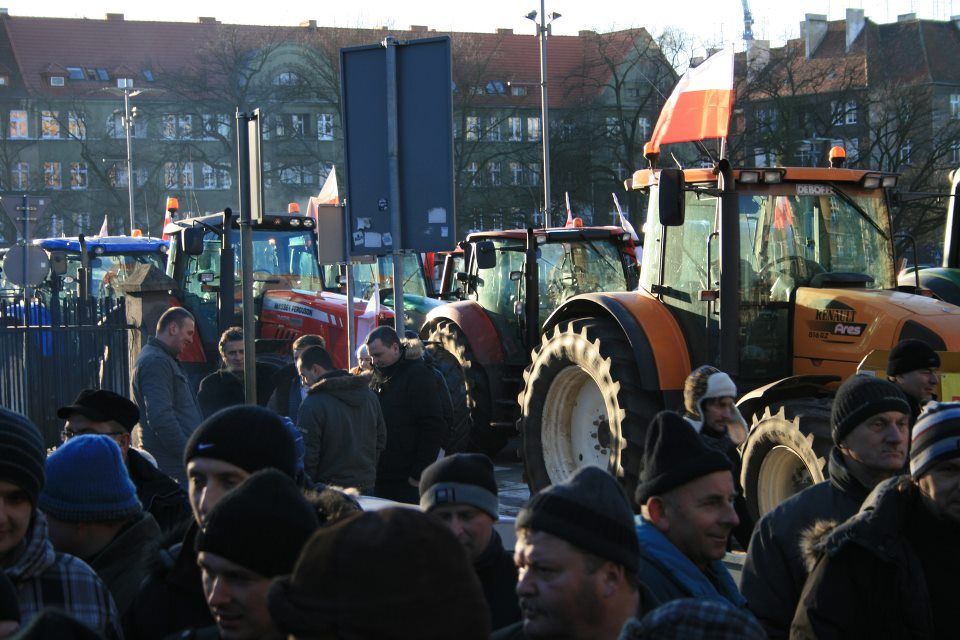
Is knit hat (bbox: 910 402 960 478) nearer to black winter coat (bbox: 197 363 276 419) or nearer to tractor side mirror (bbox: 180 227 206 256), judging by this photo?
black winter coat (bbox: 197 363 276 419)

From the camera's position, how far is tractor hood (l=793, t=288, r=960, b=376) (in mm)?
8008

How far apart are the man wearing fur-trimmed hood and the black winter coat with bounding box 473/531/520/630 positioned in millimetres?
3088

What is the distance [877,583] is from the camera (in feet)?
10.7

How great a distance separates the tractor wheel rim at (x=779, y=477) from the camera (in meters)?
7.62

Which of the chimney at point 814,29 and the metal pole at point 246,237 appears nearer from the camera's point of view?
the metal pole at point 246,237

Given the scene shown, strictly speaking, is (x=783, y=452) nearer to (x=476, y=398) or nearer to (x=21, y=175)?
(x=476, y=398)

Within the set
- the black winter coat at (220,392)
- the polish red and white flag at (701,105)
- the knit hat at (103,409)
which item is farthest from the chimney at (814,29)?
the knit hat at (103,409)

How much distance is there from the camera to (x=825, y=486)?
3.90m

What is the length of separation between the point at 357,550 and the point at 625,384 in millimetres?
7416

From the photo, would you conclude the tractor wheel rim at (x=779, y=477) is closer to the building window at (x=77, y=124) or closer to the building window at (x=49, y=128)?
the building window at (x=77, y=124)

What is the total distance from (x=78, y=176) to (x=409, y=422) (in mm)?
59581

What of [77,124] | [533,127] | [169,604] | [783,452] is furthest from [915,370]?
[533,127]

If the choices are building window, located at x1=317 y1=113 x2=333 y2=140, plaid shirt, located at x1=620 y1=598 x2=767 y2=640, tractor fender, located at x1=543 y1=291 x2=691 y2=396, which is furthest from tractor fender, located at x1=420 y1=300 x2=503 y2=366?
building window, located at x1=317 y1=113 x2=333 y2=140

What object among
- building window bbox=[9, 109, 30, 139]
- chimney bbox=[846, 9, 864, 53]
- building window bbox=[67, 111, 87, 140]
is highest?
chimney bbox=[846, 9, 864, 53]
